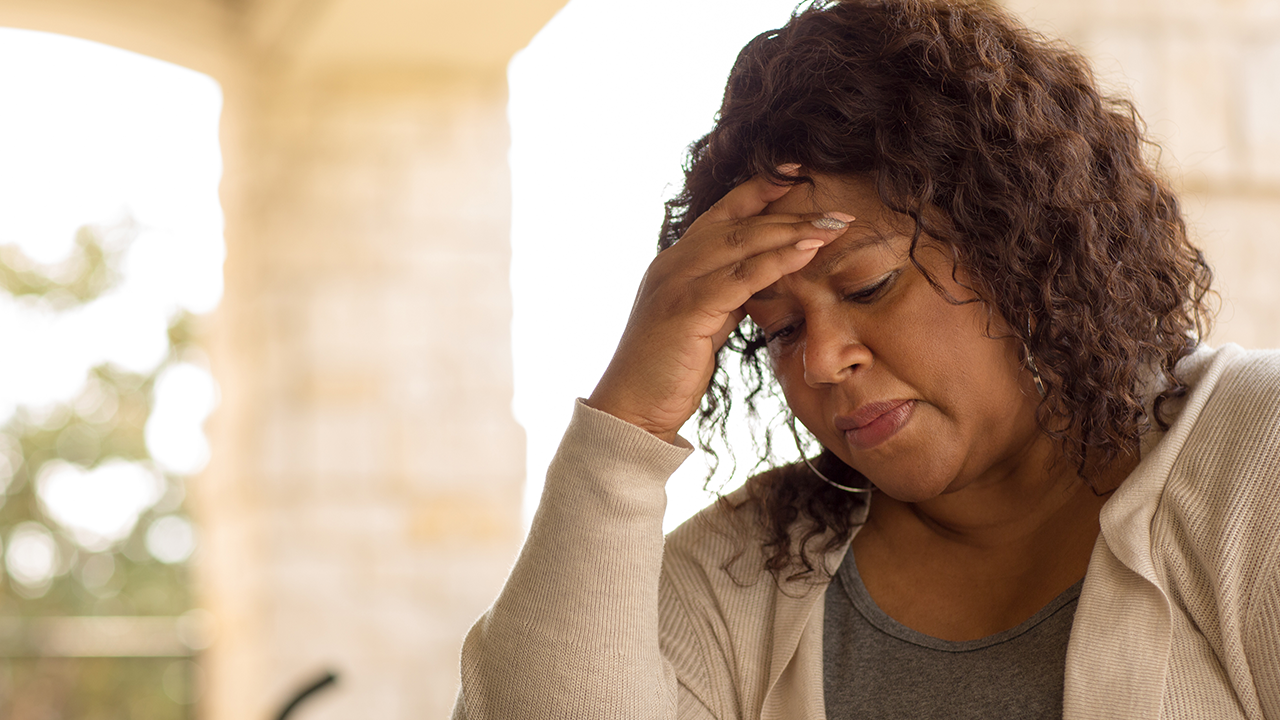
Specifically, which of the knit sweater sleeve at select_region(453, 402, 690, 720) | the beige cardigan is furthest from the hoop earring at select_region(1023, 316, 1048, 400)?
the knit sweater sleeve at select_region(453, 402, 690, 720)

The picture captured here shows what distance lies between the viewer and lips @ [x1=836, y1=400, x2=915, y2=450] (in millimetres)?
1128

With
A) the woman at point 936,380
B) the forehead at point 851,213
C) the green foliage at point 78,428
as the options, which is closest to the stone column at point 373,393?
the woman at point 936,380

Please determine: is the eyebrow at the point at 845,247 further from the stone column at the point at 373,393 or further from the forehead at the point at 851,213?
the stone column at the point at 373,393

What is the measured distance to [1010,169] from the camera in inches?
43.6

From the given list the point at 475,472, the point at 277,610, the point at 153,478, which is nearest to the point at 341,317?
the point at 475,472

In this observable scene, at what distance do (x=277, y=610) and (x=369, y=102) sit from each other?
1216mm

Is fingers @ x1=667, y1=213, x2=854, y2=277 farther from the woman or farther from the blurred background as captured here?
the blurred background

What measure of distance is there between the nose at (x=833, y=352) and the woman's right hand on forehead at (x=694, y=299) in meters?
0.07

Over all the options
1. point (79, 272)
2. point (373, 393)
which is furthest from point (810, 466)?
point (79, 272)

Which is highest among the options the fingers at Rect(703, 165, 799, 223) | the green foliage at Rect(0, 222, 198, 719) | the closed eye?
the fingers at Rect(703, 165, 799, 223)

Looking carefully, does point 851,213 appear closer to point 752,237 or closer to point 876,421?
point 752,237

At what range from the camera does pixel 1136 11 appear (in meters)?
1.71

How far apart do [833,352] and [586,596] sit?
0.34 meters

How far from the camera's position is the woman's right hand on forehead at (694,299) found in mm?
1125
